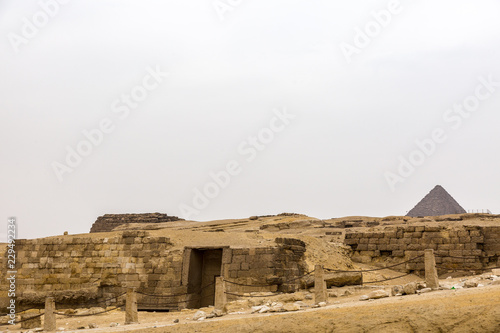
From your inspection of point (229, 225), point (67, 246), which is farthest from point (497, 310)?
point (229, 225)

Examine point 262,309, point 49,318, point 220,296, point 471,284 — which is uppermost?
point 471,284

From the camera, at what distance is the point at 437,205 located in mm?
48000

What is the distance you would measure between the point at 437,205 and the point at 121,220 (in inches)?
1092

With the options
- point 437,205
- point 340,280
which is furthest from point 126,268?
point 437,205

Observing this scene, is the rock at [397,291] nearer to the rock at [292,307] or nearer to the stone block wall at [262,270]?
the rock at [292,307]

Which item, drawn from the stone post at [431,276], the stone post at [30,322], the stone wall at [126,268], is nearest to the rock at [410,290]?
the stone post at [431,276]

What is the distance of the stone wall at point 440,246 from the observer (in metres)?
18.8

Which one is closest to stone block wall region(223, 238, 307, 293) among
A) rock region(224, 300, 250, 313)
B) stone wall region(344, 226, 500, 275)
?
rock region(224, 300, 250, 313)

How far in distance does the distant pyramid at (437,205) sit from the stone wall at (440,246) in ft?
92.4

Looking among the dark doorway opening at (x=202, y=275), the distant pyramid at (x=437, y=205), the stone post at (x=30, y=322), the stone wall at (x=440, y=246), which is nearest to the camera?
the stone post at (x=30, y=322)

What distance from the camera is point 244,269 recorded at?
1602 centimetres

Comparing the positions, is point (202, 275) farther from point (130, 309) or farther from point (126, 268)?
point (130, 309)

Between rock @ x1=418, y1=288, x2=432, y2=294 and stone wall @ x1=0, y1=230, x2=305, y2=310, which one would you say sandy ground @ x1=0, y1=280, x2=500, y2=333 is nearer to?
rock @ x1=418, y1=288, x2=432, y2=294

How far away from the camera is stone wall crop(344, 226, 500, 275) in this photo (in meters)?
18.8
